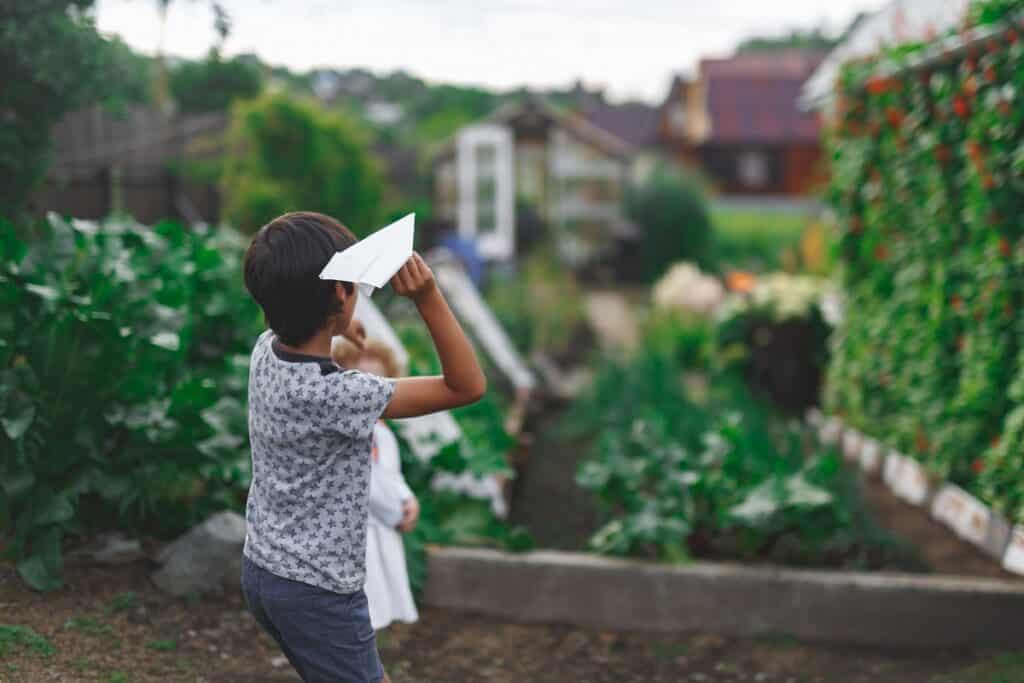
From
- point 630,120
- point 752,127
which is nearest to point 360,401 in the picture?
point 752,127

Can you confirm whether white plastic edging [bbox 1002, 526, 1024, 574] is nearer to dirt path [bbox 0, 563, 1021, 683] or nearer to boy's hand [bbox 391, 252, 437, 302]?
dirt path [bbox 0, 563, 1021, 683]

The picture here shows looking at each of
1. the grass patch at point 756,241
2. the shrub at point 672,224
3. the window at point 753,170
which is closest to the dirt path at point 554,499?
the grass patch at point 756,241

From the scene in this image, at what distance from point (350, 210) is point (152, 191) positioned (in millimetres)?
1936

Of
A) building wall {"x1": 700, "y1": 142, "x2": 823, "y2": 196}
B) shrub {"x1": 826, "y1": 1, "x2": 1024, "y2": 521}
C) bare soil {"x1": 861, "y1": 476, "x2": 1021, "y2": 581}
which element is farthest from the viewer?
building wall {"x1": 700, "y1": 142, "x2": 823, "y2": 196}

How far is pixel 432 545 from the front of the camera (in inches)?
171

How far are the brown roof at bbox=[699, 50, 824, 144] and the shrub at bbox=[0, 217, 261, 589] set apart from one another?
37.7 m

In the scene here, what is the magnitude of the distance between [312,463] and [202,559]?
173cm

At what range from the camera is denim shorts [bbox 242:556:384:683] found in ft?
7.61

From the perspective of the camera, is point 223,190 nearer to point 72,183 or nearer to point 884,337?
point 72,183

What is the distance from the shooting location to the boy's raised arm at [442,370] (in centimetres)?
220

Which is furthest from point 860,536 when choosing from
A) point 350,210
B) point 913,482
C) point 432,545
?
point 350,210

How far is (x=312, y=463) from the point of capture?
2309 mm

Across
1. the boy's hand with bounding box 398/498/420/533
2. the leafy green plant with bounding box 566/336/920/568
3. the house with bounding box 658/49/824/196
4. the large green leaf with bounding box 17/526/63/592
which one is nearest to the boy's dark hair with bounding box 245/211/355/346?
the boy's hand with bounding box 398/498/420/533

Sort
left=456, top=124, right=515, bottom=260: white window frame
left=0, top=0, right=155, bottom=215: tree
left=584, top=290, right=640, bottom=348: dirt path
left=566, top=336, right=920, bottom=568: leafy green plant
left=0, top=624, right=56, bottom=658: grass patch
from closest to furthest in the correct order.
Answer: left=0, top=624, right=56, bottom=658: grass patch
left=0, top=0, right=155, bottom=215: tree
left=566, top=336, right=920, bottom=568: leafy green plant
left=584, top=290, right=640, bottom=348: dirt path
left=456, top=124, right=515, bottom=260: white window frame
